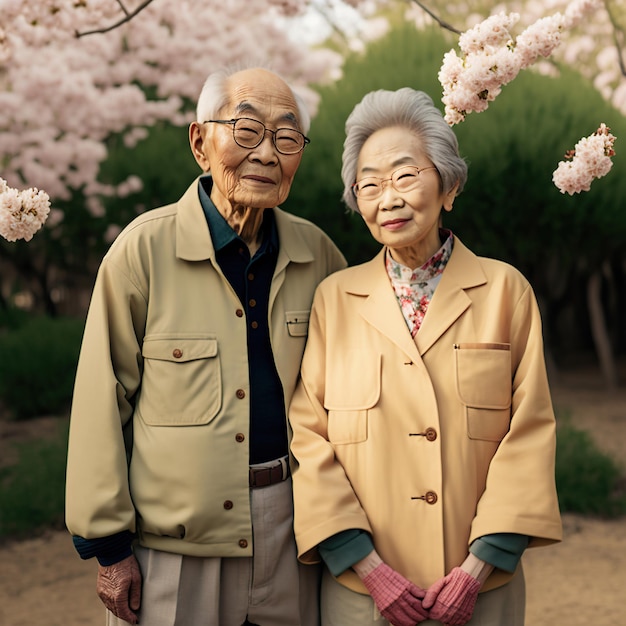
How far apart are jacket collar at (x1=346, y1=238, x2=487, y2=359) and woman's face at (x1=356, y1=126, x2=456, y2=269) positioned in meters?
0.13

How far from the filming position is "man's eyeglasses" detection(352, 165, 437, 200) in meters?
2.16

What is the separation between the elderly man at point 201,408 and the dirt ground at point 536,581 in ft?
8.71

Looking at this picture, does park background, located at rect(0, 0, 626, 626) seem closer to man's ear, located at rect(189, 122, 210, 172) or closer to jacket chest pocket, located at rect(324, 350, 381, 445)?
man's ear, located at rect(189, 122, 210, 172)

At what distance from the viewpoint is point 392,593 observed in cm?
205

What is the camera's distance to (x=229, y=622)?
7.39 feet

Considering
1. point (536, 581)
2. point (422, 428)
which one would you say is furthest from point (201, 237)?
point (536, 581)

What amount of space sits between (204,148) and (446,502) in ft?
4.03

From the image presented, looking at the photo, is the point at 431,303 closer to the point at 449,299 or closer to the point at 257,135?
the point at 449,299

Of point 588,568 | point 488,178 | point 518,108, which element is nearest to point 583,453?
point 588,568

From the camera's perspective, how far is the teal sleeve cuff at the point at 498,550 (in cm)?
204

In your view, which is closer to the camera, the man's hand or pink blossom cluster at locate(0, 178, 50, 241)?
the man's hand

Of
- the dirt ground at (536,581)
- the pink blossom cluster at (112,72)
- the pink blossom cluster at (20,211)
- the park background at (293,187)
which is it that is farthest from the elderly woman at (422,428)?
the pink blossom cluster at (112,72)

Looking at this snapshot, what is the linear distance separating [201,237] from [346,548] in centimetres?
97

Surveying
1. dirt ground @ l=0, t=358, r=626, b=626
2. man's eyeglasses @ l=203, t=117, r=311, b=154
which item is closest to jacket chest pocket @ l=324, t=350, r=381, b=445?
man's eyeglasses @ l=203, t=117, r=311, b=154
